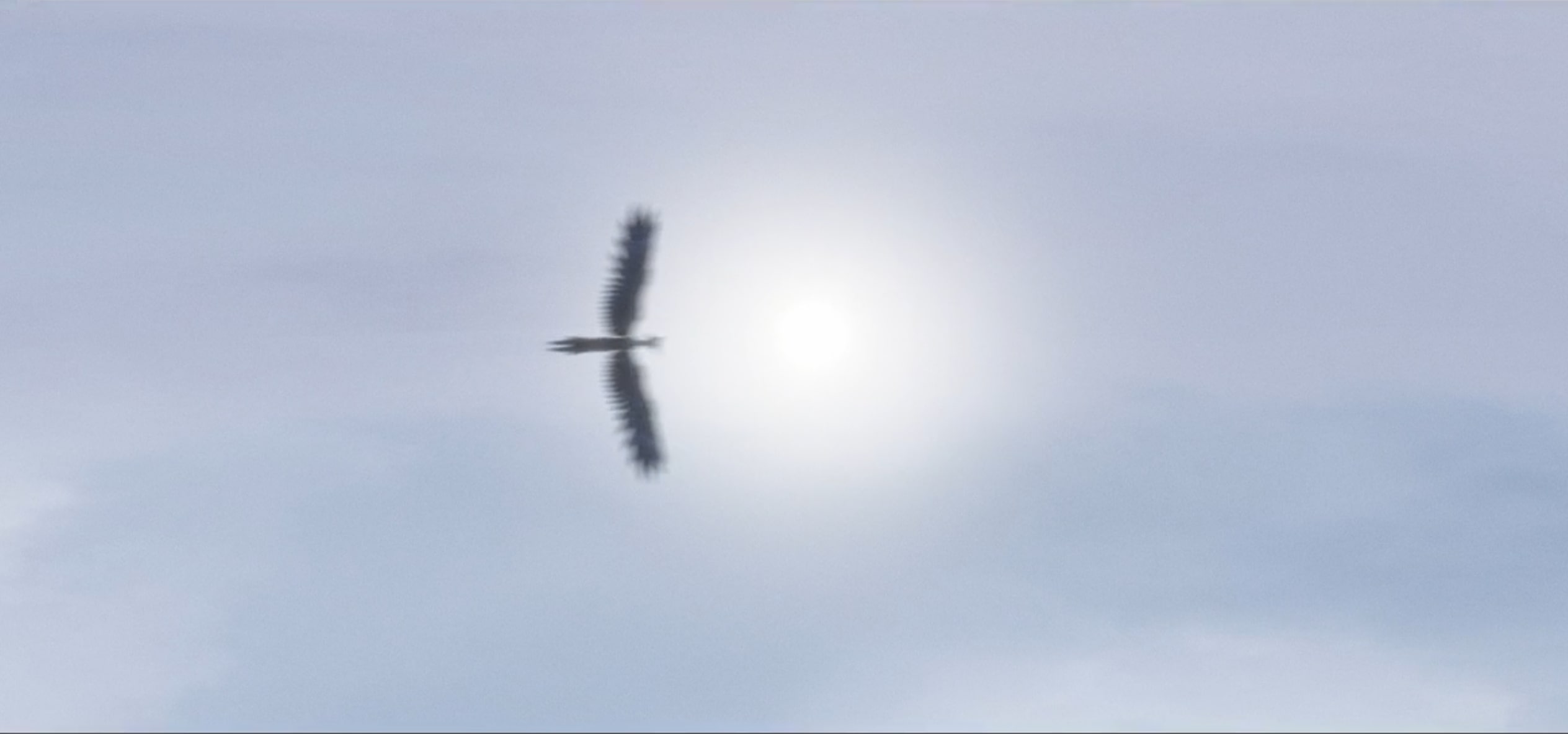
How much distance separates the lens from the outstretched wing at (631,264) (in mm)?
134125

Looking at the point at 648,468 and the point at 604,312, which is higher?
the point at 604,312

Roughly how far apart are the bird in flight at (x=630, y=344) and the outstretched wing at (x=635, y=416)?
1.6 inches

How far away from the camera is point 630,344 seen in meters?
136

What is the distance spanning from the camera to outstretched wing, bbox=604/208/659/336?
134125 mm

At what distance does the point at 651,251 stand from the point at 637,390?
945 centimetres

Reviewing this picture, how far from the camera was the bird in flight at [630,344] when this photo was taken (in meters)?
134

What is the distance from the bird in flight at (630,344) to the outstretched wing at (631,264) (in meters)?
0.04

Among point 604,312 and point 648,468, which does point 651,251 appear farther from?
point 648,468

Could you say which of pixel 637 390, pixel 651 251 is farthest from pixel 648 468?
pixel 651 251

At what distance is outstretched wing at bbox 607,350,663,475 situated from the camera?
13688cm

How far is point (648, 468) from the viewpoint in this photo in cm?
13775

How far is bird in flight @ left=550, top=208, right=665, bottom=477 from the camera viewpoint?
134m

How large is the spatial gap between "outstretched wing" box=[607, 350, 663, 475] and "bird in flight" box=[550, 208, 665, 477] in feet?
0.13

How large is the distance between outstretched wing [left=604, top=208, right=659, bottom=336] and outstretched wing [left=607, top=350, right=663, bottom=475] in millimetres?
3748
